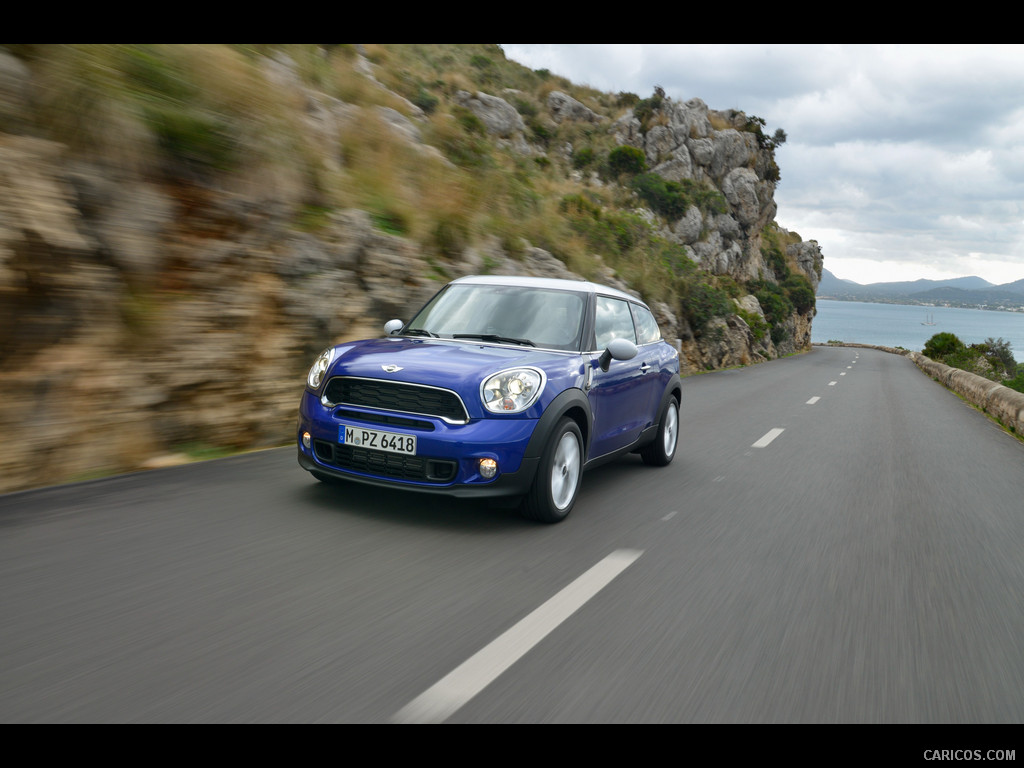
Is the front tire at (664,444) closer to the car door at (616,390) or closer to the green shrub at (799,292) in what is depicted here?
the car door at (616,390)

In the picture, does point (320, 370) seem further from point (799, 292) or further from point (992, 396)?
point (799, 292)

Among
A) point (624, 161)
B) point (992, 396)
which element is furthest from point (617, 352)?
point (624, 161)

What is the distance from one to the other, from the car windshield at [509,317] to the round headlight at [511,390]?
2.48 ft

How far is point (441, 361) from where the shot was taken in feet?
17.1

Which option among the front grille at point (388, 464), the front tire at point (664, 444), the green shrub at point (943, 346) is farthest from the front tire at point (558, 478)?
the green shrub at point (943, 346)

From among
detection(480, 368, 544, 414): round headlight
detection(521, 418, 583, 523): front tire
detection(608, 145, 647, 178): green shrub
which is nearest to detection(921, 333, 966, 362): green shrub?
detection(608, 145, 647, 178): green shrub

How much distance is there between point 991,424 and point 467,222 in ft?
32.8

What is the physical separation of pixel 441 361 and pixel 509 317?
110cm

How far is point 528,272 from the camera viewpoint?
49.2 feet

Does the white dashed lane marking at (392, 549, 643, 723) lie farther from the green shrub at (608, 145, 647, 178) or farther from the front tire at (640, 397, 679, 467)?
the green shrub at (608, 145, 647, 178)

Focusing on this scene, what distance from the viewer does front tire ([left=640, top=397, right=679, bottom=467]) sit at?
7.60 m

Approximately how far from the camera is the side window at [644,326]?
7426mm
